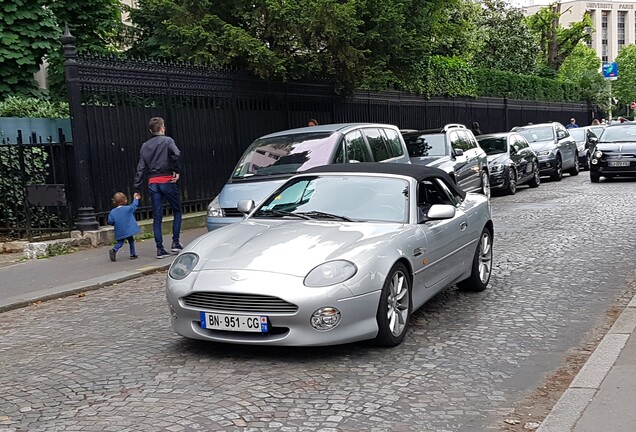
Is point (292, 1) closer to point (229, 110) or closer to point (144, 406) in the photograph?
point (229, 110)

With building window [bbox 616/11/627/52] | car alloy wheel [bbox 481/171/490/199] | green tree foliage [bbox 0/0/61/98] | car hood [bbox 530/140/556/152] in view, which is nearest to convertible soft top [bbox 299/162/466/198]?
car alloy wheel [bbox 481/171/490/199]

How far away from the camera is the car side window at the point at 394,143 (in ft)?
43.5

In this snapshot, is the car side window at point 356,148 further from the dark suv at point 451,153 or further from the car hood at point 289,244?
the car hood at point 289,244

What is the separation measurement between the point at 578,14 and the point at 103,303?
157901 mm

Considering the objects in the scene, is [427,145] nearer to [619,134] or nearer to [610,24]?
[619,134]

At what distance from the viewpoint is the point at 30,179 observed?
A: 1244cm

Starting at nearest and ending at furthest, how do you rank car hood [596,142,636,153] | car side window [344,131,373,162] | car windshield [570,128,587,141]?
1. car side window [344,131,373,162]
2. car hood [596,142,636,153]
3. car windshield [570,128,587,141]

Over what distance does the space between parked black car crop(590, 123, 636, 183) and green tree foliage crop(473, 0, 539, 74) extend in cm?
2217

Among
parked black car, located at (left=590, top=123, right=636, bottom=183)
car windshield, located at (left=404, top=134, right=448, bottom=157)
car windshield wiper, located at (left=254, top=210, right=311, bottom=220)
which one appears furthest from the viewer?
parked black car, located at (left=590, top=123, right=636, bottom=183)

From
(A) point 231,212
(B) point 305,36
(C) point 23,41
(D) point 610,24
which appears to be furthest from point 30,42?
(D) point 610,24

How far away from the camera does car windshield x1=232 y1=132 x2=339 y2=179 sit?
1136 cm

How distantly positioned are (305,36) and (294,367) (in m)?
11.5

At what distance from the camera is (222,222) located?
1057 cm

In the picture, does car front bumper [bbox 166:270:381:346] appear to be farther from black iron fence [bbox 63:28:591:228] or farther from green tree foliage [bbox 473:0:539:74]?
green tree foliage [bbox 473:0:539:74]
